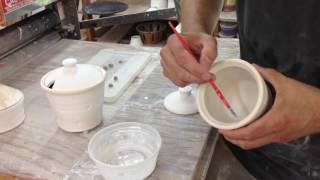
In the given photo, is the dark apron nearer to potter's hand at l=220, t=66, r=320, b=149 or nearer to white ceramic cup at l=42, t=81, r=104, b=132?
potter's hand at l=220, t=66, r=320, b=149

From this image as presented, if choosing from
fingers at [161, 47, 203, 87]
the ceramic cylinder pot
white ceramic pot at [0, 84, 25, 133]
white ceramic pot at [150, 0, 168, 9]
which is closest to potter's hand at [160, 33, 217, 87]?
fingers at [161, 47, 203, 87]

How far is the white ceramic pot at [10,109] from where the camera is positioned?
0.84 metres

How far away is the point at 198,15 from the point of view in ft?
3.10

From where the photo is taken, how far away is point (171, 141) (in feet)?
2.65

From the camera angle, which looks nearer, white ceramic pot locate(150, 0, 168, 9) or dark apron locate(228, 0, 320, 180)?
dark apron locate(228, 0, 320, 180)

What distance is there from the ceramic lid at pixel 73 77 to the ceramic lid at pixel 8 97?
11 centimetres

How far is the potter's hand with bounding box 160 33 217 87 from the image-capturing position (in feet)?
2.18

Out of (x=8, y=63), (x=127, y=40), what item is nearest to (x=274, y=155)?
(x=8, y=63)

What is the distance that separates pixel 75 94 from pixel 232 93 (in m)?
0.34

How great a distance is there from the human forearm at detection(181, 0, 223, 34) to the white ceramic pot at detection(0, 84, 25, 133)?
459 millimetres

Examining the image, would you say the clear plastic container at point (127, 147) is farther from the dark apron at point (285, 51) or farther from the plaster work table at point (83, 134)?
the dark apron at point (285, 51)

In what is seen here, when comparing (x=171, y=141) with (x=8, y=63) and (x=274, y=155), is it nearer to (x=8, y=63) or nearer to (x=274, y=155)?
(x=274, y=155)

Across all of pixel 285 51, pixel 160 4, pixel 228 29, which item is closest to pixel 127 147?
pixel 285 51

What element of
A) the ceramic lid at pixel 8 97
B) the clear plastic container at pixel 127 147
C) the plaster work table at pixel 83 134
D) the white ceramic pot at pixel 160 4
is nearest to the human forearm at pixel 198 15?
the plaster work table at pixel 83 134
